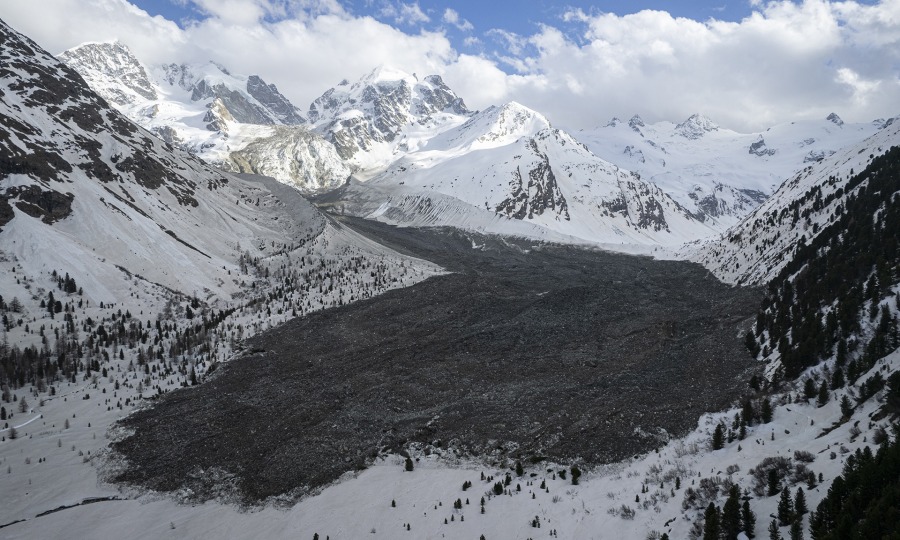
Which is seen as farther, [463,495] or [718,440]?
[463,495]

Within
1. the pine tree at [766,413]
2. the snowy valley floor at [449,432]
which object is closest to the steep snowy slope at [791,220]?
the snowy valley floor at [449,432]

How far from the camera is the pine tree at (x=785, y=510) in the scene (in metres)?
11.8

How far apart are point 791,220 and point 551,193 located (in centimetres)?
10214

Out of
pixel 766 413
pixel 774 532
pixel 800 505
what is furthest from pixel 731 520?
pixel 766 413

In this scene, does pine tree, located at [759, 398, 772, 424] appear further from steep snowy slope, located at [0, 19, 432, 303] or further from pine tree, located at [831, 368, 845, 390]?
steep snowy slope, located at [0, 19, 432, 303]

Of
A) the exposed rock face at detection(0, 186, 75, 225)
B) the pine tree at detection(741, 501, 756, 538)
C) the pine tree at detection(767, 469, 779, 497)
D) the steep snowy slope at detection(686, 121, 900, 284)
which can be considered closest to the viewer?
the pine tree at detection(741, 501, 756, 538)

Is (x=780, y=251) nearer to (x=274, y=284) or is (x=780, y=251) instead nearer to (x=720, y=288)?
(x=720, y=288)

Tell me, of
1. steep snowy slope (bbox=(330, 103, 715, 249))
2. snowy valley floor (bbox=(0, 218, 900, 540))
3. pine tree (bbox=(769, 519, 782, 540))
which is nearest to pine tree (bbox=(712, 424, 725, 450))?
snowy valley floor (bbox=(0, 218, 900, 540))

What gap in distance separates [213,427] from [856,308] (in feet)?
96.5

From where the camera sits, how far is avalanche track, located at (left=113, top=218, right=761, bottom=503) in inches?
874

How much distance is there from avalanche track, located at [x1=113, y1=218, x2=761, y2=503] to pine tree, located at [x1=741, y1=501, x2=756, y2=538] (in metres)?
8.35

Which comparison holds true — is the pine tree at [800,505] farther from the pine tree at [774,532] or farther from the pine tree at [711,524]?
the pine tree at [711,524]

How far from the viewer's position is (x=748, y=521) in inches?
474

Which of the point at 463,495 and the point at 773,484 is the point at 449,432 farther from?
the point at 773,484
